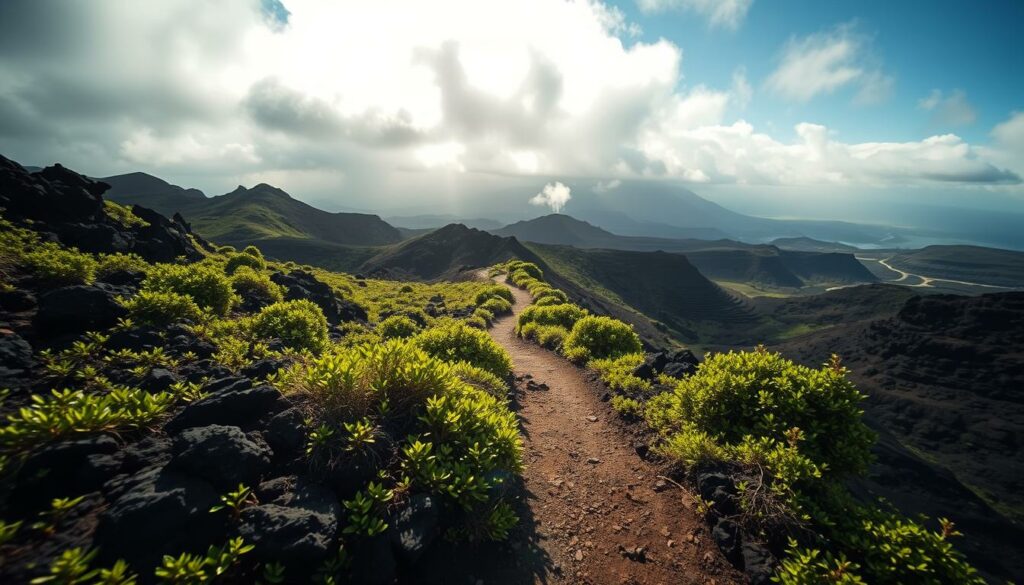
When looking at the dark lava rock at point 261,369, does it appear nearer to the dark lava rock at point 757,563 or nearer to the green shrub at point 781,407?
the dark lava rock at point 757,563

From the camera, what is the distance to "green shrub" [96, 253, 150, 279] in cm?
1088

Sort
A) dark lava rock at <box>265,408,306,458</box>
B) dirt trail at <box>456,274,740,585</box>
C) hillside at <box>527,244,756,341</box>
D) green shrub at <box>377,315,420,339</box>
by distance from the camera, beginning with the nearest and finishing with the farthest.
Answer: dark lava rock at <box>265,408,306,458</box> < dirt trail at <box>456,274,740,585</box> < green shrub at <box>377,315,420,339</box> < hillside at <box>527,244,756,341</box>

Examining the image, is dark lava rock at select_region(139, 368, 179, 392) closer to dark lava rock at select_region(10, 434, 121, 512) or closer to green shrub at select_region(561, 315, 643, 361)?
dark lava rock at select_region(10, 434, 121, 512)

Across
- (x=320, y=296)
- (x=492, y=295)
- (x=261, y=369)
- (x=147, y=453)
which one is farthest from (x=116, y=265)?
(x=492, y=295)

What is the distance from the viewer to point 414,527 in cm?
479

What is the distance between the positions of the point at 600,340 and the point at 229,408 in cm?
1296

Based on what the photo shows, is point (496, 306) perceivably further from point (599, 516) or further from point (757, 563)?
point (757, 563)

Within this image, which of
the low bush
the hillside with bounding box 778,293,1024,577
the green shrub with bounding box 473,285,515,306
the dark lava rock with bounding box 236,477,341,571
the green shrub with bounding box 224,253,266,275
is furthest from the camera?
the hillside with bounding box 778,293,1024,577

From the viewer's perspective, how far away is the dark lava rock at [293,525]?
3955mm

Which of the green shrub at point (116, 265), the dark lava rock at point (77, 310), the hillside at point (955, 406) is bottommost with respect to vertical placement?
the hillside at point (955, 406)

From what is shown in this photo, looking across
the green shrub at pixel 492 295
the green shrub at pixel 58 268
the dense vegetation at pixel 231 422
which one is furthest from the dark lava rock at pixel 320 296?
the green shrub at pixel 492 295

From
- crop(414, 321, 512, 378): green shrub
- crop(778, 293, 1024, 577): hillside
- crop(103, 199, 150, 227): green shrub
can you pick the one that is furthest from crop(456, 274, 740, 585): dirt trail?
crop(778, 293, 1024, 577): hillside

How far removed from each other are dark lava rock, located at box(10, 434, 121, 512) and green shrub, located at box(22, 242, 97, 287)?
795 cm

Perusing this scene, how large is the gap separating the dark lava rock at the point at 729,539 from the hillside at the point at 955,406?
61286 millimetres
